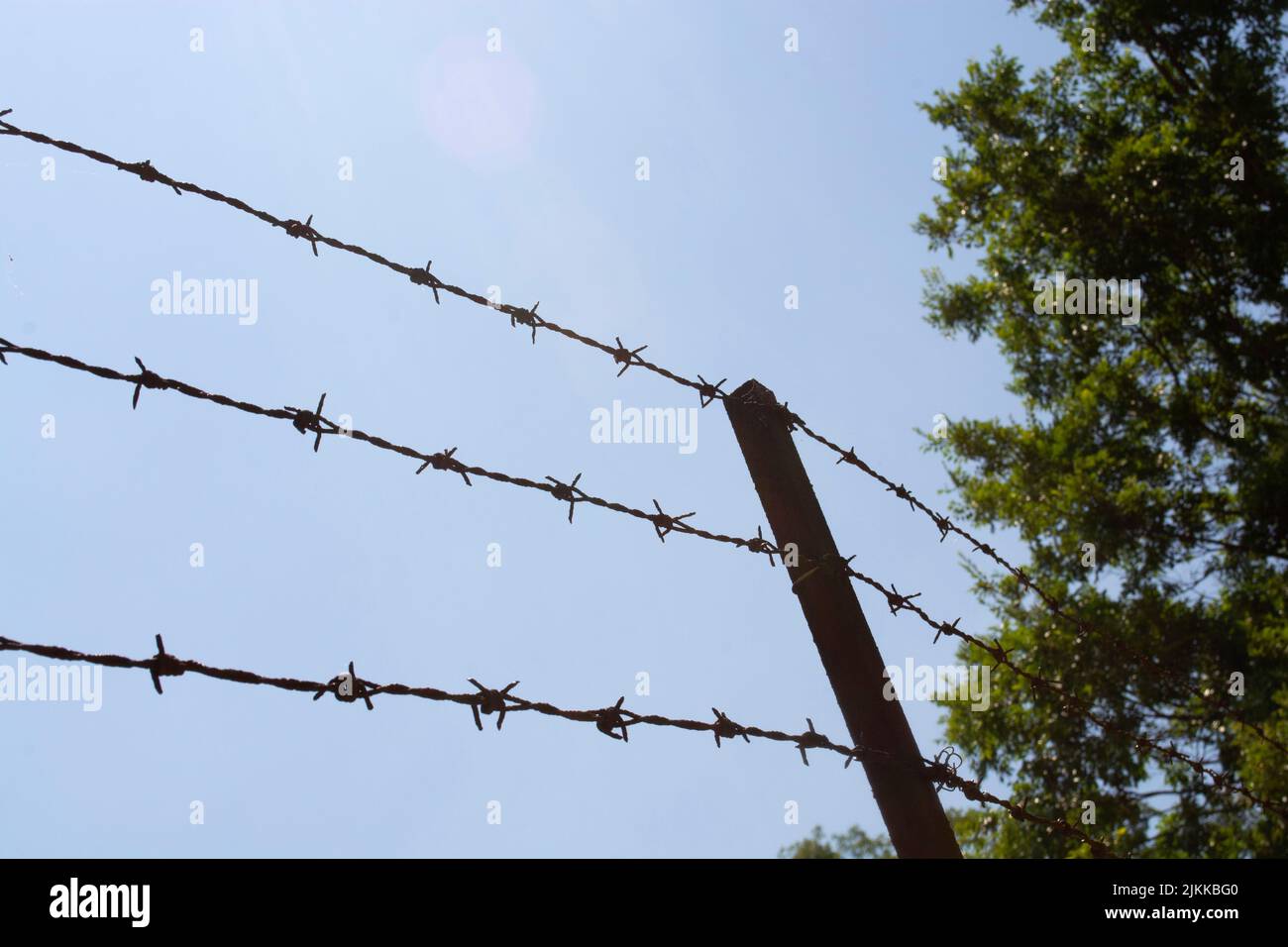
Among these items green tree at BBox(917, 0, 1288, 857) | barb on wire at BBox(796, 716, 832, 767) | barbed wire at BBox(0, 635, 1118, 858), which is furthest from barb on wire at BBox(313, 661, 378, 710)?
green tree at BBox(917, 0, 1288, 857)

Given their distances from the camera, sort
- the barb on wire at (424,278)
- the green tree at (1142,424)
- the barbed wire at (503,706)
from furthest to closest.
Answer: the green tree at (1142,424) → the barb on wire at (424,278) → the barbed wire at (503,706)

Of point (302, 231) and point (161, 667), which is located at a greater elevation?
point (302, 231)

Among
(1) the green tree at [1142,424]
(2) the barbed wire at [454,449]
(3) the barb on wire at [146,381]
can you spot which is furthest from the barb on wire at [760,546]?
(1) the green tree at [1142,424]

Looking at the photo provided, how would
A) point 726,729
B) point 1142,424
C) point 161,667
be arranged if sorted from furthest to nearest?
point 1142,424 → point 726,729 → point 161,667

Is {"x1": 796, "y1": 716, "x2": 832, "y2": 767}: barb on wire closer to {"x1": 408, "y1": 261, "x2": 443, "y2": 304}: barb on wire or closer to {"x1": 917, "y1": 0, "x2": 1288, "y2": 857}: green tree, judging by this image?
{"x1": 408, "y1": 261, "x2": 443, "y2": 304}: barb on wire

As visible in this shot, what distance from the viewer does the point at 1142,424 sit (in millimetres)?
10070

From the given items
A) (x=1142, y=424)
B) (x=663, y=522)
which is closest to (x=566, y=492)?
(x=663, y=522)

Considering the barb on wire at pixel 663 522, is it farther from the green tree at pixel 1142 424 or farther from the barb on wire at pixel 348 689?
the green tree at pixel 1142 424

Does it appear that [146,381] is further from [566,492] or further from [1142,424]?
[1142,424]

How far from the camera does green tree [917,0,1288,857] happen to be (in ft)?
30.8

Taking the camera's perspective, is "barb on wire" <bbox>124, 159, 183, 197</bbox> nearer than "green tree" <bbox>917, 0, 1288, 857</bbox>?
Yes

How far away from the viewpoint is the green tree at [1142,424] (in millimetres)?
9391
